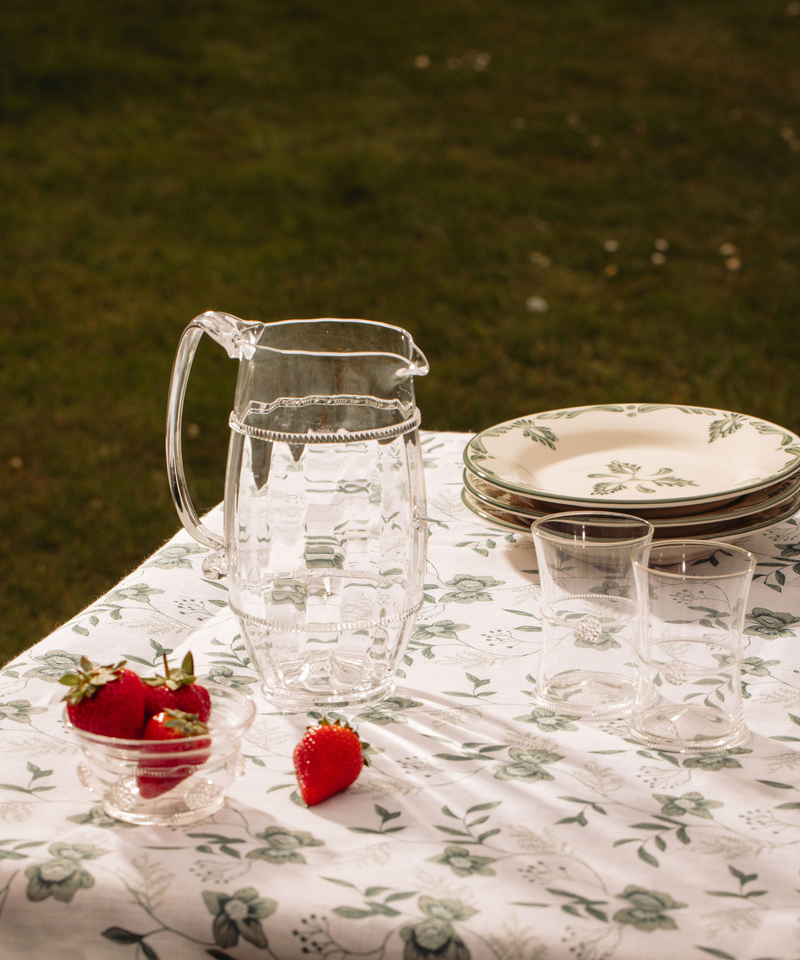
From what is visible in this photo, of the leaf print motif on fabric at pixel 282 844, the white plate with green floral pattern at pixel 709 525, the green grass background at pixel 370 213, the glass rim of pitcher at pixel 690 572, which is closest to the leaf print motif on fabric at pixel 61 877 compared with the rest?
the leaf print motif on fabric at pixel 282 844

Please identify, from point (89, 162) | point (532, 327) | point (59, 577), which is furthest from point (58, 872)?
point (89, 162)

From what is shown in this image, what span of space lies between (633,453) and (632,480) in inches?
3.6

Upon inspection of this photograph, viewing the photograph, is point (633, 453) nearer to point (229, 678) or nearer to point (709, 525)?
point (709, 525)

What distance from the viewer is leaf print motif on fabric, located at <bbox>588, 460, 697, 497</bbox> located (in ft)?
4.02

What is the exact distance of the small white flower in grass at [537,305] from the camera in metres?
4.12

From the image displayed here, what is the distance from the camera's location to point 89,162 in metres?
4.90

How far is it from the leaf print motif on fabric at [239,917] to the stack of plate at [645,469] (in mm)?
575

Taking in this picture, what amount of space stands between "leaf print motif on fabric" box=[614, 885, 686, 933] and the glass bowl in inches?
10.5

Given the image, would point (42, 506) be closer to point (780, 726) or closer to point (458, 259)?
point (458, 259)

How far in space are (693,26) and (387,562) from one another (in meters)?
6.42

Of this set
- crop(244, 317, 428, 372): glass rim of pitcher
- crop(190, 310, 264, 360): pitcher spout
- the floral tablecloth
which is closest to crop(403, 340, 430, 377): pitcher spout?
crop(244, 317, 428, 372): glass rim of pitcher

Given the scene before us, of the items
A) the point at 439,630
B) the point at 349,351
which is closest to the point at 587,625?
the point at 439,630

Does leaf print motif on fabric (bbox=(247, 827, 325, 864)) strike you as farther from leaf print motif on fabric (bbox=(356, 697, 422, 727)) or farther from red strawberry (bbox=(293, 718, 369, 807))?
leaf print motif on fabric (bbox=(356, 697, 422, 727))

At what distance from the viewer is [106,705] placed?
680mm
